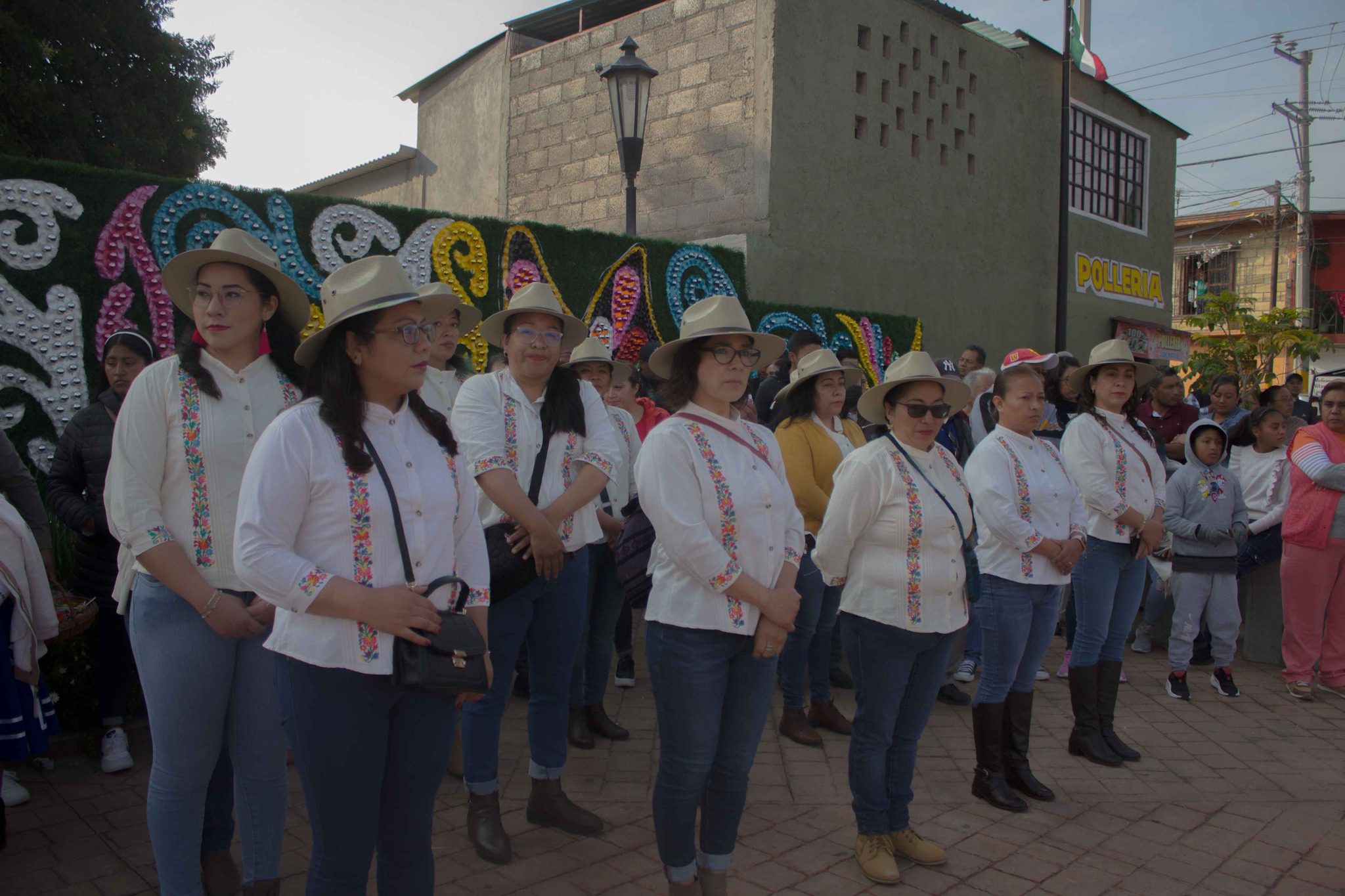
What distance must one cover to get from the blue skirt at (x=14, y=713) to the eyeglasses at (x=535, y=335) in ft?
7.01

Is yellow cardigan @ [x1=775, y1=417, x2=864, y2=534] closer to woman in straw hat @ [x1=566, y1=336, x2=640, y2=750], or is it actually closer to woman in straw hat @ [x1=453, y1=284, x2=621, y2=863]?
woman in straw hat @ [x1=566, y1=336, x2=640, y2=750]

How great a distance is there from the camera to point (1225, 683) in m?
6.36

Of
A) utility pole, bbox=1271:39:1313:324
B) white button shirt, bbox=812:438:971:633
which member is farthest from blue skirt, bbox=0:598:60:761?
utility pole, bbox=1271:39:1313:324

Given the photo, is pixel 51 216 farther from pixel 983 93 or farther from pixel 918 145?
pixel 983 93

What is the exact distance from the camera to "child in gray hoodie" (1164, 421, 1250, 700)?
638 cm

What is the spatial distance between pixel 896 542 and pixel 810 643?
1.83 metres

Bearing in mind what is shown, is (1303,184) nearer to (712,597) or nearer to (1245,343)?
(1245,343)

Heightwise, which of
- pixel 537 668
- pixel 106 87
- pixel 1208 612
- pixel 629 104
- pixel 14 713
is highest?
pixel 106 87

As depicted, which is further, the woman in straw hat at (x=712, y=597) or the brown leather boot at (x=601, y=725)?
the brown leather boot at (x=601, y=725)

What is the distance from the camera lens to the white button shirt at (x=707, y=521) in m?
2.96

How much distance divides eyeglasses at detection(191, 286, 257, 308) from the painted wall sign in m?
17.2

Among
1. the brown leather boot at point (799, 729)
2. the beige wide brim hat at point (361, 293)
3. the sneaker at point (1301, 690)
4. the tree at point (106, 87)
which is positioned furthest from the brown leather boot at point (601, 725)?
the tree at point (106, 87)

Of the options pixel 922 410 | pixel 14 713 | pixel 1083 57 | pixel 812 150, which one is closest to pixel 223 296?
pixel 14 713

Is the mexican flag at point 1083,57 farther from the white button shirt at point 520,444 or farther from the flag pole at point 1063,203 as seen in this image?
the white button shirt at point 520,444
